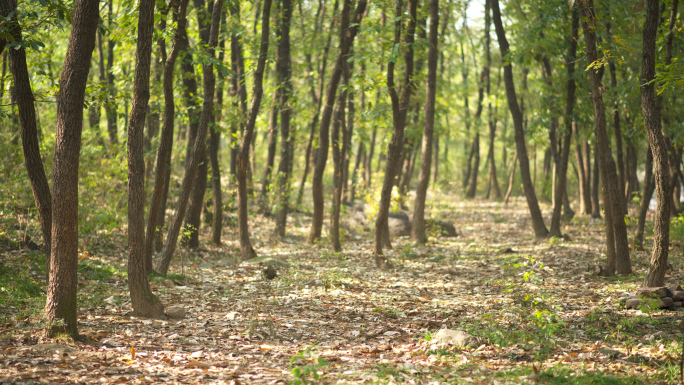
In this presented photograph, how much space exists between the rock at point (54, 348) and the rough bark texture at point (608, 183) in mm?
8343

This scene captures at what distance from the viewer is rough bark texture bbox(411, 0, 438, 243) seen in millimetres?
13203

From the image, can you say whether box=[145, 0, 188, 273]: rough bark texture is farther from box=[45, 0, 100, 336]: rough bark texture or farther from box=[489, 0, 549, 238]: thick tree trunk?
box=[489, 0, 549, 238]: thick tree trunk

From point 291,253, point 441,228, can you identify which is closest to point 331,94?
point 291,253

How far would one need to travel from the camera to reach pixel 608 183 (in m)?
8.84

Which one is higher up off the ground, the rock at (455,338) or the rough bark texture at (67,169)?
the rough bark texture at (67,169)

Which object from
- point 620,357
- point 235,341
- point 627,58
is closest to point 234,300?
point 235,341

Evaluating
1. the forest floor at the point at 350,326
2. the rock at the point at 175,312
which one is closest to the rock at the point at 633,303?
the forest floor at the point at 350,326

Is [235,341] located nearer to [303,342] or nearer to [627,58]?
[303,342]

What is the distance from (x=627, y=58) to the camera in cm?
1184

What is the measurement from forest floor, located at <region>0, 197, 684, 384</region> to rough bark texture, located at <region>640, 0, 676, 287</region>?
0.77 meters

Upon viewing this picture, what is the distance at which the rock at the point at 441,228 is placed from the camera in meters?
15.8

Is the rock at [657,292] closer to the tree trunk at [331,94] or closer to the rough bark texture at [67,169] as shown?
the rough bark texture at [67,169]

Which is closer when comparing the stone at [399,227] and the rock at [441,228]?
the rock at [441,228]

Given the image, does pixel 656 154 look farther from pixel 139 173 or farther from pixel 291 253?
pixel 291 253
